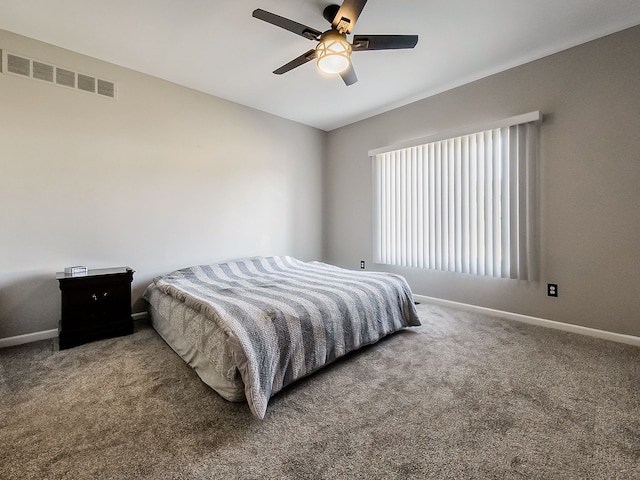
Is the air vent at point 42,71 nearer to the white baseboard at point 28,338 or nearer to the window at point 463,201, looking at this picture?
the white baseboard at point 28,338

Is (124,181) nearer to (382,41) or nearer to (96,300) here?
(96,300)

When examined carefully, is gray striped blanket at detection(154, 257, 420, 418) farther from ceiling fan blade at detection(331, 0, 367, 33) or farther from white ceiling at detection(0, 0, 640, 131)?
white ceiling at detection(0, 0, 640, 131)

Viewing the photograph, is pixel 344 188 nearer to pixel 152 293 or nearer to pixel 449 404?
pixel 152 293

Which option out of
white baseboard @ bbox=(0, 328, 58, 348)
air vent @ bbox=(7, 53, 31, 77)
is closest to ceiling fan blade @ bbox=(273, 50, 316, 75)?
air vent @ bbox=(7, 53, 31, 77)

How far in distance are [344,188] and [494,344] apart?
2.95 metres

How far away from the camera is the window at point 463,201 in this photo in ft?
9.30

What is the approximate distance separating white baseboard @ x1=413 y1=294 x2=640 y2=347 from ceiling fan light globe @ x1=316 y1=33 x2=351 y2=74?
2.77 meters

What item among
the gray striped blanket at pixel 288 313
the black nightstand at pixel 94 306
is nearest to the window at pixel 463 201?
the gray striped blanket at pixel 288 313

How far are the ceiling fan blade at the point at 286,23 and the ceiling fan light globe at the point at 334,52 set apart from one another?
0.28 ft

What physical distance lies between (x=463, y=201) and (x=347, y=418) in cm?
265

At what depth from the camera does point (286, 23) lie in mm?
1887

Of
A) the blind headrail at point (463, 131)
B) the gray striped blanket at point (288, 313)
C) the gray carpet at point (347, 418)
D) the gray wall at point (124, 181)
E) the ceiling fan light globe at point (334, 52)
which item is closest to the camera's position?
the gray carpet at point (347, 418)

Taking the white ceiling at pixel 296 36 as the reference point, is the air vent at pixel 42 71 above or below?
below

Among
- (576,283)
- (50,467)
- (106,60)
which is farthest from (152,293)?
(576,283)
